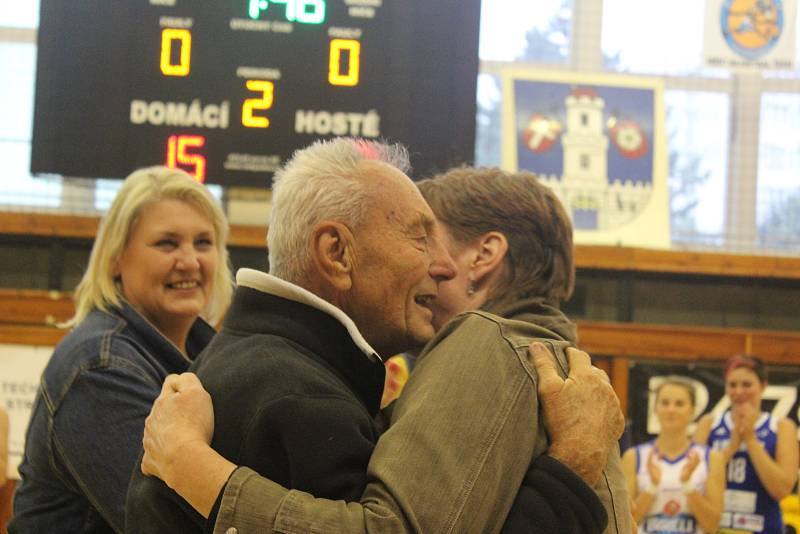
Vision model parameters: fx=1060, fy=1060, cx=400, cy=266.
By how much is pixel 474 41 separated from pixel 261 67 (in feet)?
3.36

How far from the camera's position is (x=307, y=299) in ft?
5.19

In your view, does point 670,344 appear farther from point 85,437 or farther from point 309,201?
point 309,201

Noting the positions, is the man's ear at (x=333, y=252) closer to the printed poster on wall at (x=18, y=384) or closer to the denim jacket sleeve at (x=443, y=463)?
the denim jacket sleeve at (x=443, y=463)

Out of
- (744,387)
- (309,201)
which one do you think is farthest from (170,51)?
(309,201)

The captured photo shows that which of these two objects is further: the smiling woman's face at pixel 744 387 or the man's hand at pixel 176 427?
the smiling woman's face at pixel 744 387

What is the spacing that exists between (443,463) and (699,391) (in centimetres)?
525

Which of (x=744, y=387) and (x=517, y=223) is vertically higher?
(x=517, y=223)

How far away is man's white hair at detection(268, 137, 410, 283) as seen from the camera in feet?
5.38

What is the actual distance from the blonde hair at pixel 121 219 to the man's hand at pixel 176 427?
3.24ft

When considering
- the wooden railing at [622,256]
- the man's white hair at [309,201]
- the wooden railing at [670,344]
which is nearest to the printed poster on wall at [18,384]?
the wooden railing at [670,344]

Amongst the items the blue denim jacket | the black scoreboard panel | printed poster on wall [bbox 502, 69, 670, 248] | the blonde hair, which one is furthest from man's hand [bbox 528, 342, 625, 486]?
printed poster on wall [bbox 502, 69, 670, 248]

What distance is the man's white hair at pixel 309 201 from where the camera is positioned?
64.6 inches

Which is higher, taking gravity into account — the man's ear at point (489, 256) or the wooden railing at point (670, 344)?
the man's ear at point (489, 256)

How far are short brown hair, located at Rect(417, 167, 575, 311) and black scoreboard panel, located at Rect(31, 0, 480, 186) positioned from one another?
2.98m
